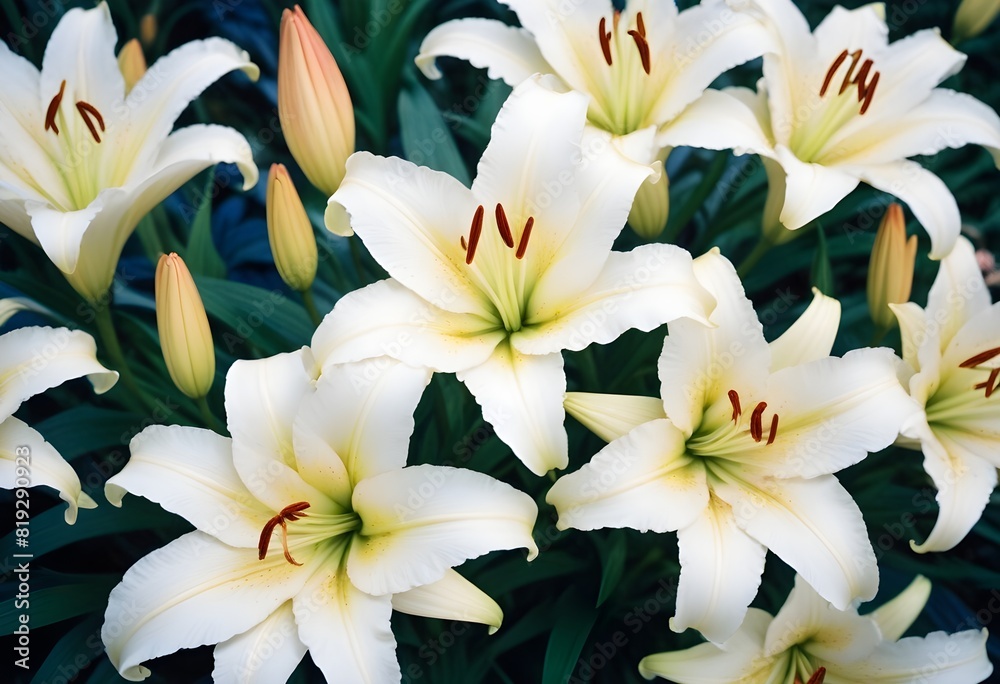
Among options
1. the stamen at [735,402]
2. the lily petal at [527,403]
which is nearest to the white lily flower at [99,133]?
the lily petal at [527,403]

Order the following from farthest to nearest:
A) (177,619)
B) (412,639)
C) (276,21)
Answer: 1. (276,21)
2. (412,639)
3. (177,619)

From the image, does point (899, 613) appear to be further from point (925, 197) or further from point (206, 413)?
point (206, 413)

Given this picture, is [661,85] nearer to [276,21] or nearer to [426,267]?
[426,267]

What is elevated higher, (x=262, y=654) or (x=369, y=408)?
(x=369, y=408)

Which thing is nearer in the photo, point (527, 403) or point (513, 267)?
point (527, 403)

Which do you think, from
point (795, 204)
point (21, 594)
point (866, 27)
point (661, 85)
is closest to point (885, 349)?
point (795, 204)

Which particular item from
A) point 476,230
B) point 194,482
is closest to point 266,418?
point 194,482

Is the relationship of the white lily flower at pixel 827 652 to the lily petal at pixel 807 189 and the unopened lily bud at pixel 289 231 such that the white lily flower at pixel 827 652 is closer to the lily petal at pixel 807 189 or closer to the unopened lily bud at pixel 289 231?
the lily petal at pixel 807 189

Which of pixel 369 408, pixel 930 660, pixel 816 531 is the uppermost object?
pixel 369 408
